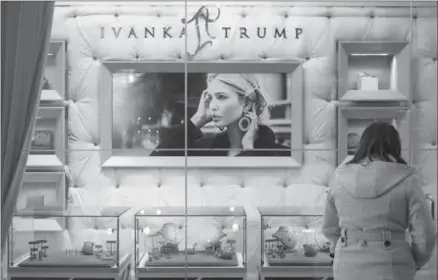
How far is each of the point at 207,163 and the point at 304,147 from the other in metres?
0.49

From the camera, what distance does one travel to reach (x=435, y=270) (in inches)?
107

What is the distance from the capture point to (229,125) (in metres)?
2.77

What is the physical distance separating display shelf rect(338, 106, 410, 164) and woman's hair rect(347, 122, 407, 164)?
0.13ft

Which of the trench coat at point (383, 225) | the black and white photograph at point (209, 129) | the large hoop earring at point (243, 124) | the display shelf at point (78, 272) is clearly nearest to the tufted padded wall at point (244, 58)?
the black and white photograph at point (209, 129)

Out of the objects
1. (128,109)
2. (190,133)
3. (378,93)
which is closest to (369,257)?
(378,93)

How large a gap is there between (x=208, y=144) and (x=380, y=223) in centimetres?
91

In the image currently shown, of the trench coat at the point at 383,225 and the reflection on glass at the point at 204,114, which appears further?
the reflection on glass at the point at 204,114

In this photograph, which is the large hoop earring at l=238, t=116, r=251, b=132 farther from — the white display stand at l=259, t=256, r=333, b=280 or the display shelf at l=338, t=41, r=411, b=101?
the white display stand at l=259, t=256, r=333, b=280

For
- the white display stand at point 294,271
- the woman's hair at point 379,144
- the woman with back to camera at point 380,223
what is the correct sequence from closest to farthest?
the woman with back to camera at point 380,223, the woman's hair at point 379,144, the white display stand at point 294,271

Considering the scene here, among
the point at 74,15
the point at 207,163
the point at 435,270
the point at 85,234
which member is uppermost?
the point at 74,15

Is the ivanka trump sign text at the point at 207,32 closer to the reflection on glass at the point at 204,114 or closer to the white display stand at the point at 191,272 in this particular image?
the reflection on glass at the point at 204,114

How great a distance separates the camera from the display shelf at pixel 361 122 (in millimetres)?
2720

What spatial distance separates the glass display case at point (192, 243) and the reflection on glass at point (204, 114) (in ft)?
1.05

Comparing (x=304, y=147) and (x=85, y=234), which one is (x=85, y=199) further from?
(x=304, y=147)
